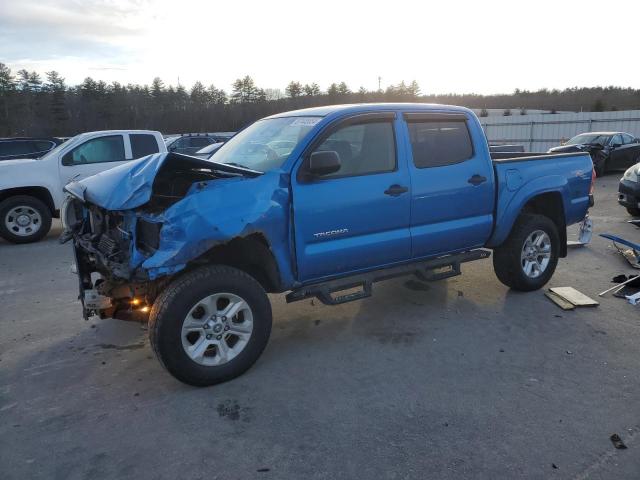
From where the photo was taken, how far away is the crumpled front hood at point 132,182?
339cm

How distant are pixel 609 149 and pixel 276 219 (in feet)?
55.5

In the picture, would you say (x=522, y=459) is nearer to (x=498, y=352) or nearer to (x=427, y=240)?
(x=498, y=352)

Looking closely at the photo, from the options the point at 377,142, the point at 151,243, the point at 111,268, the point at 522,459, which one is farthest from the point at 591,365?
the point at 111,268

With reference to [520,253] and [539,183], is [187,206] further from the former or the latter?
[539,183]

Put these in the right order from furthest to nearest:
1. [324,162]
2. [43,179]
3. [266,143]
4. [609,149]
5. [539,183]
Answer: [609,149] → [43,179] → [539,183] → [266,143] → [324,162]

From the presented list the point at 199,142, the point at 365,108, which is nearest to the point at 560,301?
the point at 365,108

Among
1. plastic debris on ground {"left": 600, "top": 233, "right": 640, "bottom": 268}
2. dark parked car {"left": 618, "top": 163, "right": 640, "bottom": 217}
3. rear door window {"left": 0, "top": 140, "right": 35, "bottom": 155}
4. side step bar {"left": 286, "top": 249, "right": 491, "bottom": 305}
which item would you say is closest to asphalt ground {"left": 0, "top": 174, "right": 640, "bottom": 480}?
side step bar {"left": 286, "top": 249, "right": 491, "bottom": 305}

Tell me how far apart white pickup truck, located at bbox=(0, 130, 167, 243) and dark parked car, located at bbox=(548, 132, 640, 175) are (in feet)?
46.2

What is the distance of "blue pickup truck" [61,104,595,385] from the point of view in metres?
3.43

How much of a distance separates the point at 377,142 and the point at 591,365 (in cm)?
247

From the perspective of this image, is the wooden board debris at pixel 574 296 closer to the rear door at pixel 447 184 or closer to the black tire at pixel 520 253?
the black tire at pixel 520 253

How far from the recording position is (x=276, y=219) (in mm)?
3701

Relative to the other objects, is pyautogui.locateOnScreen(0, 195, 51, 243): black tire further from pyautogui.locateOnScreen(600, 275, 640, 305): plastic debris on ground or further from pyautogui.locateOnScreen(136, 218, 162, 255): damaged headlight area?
pyautogui.locateOnScreen(600, 275, 640, 305): plastic debris on ground

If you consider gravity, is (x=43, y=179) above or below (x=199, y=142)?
below
